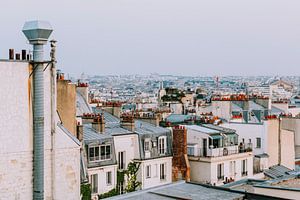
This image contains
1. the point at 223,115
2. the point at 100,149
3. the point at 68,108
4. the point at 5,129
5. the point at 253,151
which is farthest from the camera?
the point at 223,115

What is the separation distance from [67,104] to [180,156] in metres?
14.0

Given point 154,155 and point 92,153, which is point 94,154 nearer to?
point 92,153

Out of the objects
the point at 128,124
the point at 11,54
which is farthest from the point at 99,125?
the point at 11,54

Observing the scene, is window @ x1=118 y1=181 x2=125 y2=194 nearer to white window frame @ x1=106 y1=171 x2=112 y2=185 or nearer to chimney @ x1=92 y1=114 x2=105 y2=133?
white window frame @ x1=106 y1=171 x2=112 y2=185

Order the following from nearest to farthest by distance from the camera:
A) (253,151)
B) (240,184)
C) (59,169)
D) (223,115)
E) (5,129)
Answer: (5,129) → (59,169) → (240,184) → (253,151) → (223,115)

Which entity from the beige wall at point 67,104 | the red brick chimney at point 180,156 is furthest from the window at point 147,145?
the beige wall at point 67,104

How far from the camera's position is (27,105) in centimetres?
1522

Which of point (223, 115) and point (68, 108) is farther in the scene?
point (223, 115)

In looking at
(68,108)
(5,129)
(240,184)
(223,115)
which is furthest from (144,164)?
(5,129)

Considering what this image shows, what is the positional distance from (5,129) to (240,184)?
11114 millimetres

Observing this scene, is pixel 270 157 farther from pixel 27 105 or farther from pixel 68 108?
pixel 27 105

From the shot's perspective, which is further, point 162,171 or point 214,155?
point 214,155

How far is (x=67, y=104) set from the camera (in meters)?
21.1

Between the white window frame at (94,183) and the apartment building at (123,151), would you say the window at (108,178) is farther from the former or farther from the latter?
the white window frame at (94,183)
